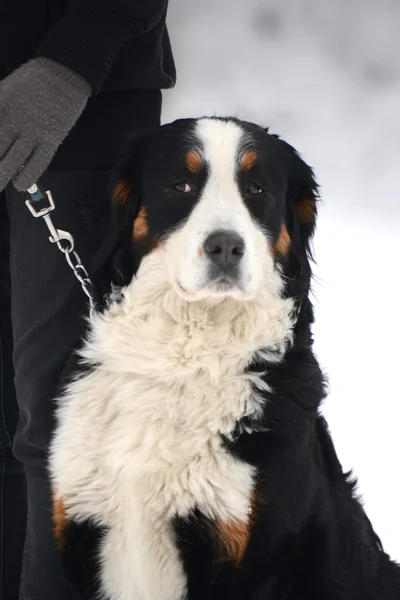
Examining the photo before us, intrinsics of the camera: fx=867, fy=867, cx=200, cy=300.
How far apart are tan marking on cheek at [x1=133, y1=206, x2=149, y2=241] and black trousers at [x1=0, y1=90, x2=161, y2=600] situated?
0.11 meters

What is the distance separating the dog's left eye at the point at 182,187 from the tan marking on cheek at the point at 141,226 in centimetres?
11

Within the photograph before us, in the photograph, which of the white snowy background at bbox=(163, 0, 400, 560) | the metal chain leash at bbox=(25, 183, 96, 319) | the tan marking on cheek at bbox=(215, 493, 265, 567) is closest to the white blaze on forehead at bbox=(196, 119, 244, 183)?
the metal chain leash at bbox=(25, 183, 96, 319)

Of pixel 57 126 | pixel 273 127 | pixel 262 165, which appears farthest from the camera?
pixel 273 127

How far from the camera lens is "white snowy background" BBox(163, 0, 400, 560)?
13.2 ft

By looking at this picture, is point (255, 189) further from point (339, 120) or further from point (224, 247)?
point (339, 120)

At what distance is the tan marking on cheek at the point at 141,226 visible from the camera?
2307 mm

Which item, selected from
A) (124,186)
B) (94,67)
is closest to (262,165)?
(124,186)

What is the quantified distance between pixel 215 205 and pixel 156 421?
0.56 metres

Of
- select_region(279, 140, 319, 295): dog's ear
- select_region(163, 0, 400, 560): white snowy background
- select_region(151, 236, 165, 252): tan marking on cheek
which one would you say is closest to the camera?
select_region(151, 236, 165, 252): tan marking on cheek

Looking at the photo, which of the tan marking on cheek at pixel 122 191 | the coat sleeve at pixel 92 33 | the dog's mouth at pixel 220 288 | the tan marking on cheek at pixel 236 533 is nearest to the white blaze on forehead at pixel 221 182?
the dog's mouth at pixel 220 288

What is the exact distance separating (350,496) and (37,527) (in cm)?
86

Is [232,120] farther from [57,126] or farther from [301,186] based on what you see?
[57,126]

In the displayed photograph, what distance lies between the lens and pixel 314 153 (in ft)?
16.0

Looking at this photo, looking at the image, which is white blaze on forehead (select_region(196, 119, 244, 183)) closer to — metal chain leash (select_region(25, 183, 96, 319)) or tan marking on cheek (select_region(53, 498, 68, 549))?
metal chain leash (select_region(25, 183, 96, 319))
